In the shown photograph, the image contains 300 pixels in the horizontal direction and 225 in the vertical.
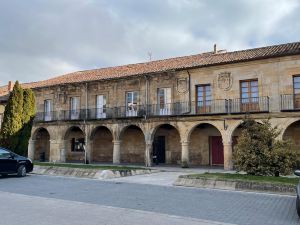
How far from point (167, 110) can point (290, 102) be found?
26.8 feet

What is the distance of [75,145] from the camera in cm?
2998

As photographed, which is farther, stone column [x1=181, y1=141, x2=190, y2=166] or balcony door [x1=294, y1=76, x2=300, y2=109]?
→ stone column [x1=181, y1=141, x2=190, y2=166]

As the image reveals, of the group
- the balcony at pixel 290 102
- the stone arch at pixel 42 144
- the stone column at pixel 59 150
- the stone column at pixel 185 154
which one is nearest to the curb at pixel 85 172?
the stone column at pixel 185 154

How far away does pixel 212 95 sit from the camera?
22078 mm

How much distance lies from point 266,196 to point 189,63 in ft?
48.3

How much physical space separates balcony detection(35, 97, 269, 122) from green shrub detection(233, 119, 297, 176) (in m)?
6.98

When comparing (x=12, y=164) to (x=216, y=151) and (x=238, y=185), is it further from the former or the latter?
(x=216, y=151)

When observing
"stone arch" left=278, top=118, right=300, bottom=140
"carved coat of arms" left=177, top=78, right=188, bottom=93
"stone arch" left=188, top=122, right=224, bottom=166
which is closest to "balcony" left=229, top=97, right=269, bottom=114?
"stone arch" left=278, top=118, right=300, bottom=140

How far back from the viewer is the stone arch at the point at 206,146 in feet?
76.8

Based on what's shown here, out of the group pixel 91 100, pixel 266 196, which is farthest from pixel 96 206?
pixel 91 100

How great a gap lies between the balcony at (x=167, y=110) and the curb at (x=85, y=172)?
5.87 m

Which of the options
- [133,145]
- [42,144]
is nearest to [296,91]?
[133,145]

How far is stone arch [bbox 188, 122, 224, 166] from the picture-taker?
23.4 metres

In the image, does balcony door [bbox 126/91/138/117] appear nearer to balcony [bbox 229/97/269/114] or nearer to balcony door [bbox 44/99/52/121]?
balcony [bbox 229/97/269/114]
